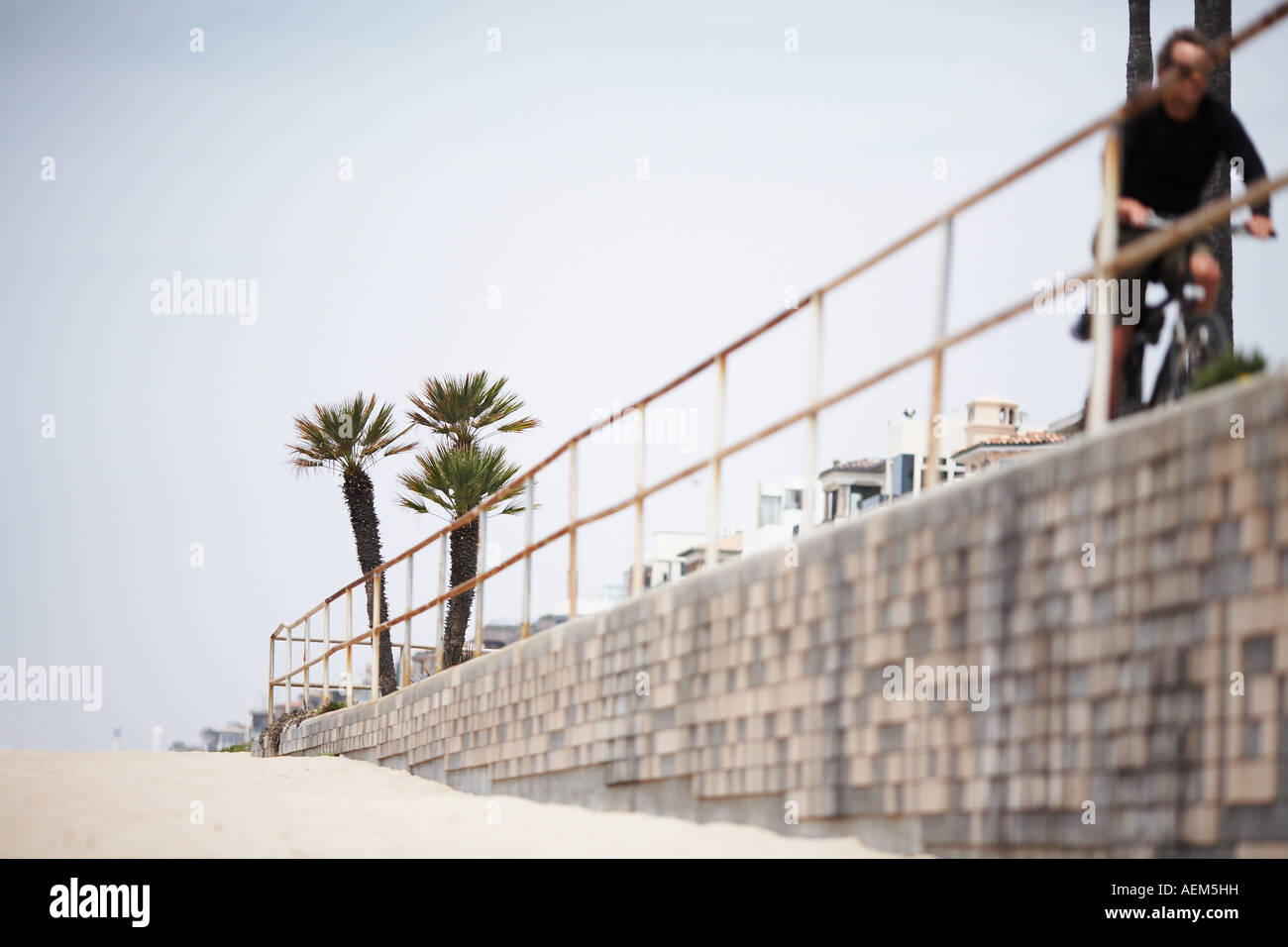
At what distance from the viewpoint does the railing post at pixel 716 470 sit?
9.15 meters

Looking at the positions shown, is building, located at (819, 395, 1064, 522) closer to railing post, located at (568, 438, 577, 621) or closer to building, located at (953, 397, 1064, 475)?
building, located at (953, 397, 1064, 475)

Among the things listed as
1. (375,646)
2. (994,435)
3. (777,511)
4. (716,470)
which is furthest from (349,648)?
(777,511)

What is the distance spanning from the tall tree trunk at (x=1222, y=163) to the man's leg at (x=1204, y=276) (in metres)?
7.61

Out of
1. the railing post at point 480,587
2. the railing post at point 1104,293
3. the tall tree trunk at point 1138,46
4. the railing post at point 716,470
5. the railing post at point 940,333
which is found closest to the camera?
the railing post at point 1104,293

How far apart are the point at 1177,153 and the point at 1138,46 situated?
1034 cm

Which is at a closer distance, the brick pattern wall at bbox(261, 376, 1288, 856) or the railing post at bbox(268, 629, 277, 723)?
the brick pattern wall at bbox(261, 376, 1288, 856)

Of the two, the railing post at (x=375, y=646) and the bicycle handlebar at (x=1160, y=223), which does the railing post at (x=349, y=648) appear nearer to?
the railing post at (x=375, y=646)

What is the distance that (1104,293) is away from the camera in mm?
6184

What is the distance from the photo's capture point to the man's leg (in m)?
6.45

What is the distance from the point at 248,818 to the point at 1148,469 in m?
6.02

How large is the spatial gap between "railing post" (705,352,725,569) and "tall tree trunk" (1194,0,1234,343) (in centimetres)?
631

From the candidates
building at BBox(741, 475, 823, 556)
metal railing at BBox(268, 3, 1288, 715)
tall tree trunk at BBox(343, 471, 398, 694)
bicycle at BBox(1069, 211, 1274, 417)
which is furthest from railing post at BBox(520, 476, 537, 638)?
building at BBox(741, 475, 823, 556)

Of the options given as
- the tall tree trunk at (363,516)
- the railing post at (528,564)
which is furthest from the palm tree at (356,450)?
the railing post at (528,564)

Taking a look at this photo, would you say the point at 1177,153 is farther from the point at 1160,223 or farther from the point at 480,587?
the point at 480,587
